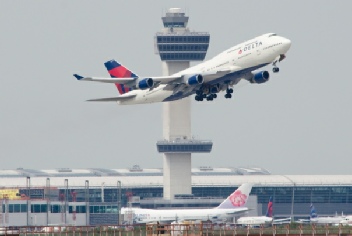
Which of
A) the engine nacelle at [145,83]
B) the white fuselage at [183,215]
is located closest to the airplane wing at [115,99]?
the engine nacelle at [145,83]

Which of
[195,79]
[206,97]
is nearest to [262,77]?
Result: [206,97]

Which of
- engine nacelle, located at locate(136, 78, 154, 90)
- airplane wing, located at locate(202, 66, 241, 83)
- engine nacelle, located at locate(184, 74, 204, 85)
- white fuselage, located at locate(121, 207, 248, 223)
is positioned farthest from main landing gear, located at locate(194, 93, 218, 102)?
white fuselage, located at locate(121, 207, 248, 223)

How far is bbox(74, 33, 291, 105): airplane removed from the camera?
145500 mm

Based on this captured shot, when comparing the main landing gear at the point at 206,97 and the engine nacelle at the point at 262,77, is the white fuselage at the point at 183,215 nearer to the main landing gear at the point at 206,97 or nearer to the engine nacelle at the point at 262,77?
the main landing gear at the point at 206,97

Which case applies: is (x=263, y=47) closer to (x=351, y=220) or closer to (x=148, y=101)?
(x=148, y=101)

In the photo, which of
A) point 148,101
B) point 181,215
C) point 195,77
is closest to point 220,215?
point 181,215

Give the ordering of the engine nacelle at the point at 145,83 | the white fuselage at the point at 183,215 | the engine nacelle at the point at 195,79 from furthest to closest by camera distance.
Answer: the white fuselage at the point at 183,215 → the engine nacelle at the point at 195,79 → the engine nacelle at the point at 145,83

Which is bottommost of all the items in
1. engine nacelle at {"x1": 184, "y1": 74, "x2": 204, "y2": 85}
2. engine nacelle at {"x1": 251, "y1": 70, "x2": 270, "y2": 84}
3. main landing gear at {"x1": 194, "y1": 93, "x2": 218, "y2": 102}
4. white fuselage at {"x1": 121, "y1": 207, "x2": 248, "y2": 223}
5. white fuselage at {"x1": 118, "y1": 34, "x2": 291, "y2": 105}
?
white fuselage at {"x1": 121, "y1": 207, "x2": 248, "y2": 223}

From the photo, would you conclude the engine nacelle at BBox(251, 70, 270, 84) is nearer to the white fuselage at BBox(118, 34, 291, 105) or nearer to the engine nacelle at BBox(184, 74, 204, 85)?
the white fuselage at BBox(118, 34, 291, 105)

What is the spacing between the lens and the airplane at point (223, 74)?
145500 mm

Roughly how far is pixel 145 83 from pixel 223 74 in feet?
28.6

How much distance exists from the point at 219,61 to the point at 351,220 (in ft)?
184

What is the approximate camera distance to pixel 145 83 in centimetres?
14662

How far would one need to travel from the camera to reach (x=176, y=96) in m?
157
